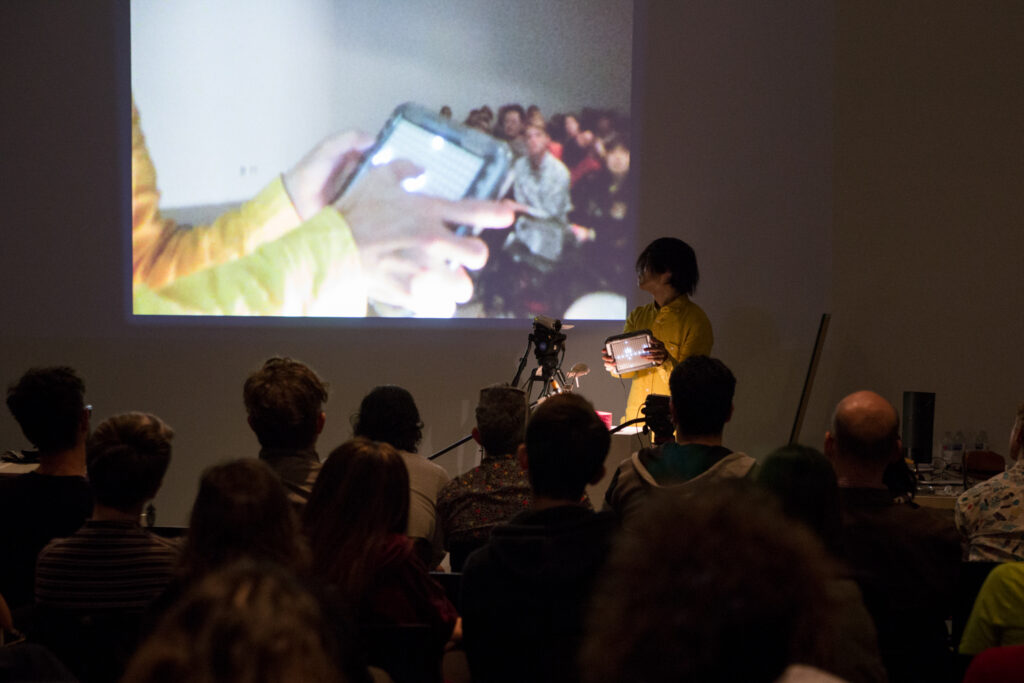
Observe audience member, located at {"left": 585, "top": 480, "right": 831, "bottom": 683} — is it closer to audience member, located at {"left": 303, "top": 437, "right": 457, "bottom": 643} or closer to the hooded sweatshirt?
the hooded sweatshirt

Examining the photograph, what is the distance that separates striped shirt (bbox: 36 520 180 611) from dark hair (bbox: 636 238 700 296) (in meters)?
2.50

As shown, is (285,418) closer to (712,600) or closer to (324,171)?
(712,600)

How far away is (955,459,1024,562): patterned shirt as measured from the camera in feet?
8.05

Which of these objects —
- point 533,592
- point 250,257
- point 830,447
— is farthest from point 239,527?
point 250,257

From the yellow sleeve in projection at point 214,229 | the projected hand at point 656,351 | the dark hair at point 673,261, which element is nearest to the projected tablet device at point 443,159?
the yellow sleeve in projection at point 214,229

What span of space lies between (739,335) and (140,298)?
10.2 ft

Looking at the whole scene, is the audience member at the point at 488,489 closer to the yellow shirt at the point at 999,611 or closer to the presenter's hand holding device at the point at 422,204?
the yellow shirt at the point at 999,611

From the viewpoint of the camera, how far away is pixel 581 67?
487cm

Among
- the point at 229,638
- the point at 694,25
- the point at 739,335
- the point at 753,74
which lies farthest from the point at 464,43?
the point at 229,638

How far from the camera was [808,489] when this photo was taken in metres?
1.56

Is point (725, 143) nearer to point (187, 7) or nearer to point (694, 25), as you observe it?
point (694, 25)

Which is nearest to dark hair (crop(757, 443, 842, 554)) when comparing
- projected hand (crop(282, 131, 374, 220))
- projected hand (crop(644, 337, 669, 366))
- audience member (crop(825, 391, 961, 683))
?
audience member (crop(825, 391, 961, 683))

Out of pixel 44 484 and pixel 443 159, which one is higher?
pixel 443 159

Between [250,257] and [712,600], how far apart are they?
14.3 ft
